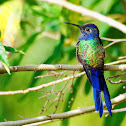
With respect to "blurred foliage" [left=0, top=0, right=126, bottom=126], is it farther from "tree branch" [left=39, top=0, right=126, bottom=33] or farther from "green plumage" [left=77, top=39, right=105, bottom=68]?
"green plumage" [left=77, top=39, right=105, bottom=68]

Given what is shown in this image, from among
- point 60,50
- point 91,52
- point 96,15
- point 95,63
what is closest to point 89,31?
point 96,15

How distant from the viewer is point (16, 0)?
3285 mm

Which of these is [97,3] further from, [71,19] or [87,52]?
[87,52]

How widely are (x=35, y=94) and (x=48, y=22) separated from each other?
1040mm

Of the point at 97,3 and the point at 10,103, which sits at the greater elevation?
the point at 97,3

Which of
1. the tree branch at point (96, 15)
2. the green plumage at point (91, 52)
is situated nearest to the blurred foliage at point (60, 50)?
the tree branch at point (96, 15)

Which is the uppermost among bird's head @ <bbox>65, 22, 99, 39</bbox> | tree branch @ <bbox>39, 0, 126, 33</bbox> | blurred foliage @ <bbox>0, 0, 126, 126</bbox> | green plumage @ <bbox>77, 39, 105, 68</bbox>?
tree branch @ <bbox>39, 0, 126, 33</bbox>

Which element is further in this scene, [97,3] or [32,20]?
[32,20]

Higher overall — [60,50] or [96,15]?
[96,15]

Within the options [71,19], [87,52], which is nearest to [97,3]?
[71,19]

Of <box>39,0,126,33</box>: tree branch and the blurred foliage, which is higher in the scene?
<box>39,0,126,33</box>: tree branch

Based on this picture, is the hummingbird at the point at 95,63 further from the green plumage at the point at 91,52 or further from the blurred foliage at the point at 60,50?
the blurred foliage at the point at 60,50

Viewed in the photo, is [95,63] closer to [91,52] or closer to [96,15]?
[91,52]

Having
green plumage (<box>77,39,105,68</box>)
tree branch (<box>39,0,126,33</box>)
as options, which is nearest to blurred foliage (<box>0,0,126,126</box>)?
tree branch (<box>39,0,126,33</box>)
